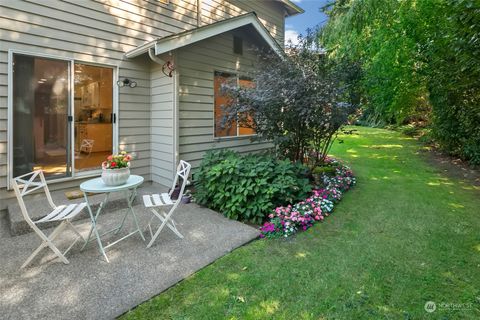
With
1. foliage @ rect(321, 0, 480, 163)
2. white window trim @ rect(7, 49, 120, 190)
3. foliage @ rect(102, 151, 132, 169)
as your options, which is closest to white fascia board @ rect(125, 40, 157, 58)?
white window trim @ rect(7, 49, 120, 190)

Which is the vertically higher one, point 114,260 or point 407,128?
point 407,128

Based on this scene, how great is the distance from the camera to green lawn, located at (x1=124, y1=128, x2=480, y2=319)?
89.0 inches

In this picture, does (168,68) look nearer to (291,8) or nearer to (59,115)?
(59,115)

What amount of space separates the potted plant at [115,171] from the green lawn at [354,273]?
4.47 ft

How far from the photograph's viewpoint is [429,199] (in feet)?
16.5

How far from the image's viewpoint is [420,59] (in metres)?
8.32

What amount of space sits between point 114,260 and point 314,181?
13.3 ft

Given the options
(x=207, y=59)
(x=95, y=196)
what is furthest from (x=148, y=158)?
(x=207, y=59)

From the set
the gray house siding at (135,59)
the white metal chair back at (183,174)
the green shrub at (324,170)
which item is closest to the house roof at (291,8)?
the gray house siding at (135,59)

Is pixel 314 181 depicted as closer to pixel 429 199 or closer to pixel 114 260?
pixel 429 199

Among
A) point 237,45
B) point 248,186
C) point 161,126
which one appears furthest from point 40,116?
point 237,45

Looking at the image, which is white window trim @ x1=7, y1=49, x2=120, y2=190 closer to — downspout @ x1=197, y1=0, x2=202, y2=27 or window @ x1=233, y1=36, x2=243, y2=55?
downspout @ x1=197, y1=0, x2=202, y2=27

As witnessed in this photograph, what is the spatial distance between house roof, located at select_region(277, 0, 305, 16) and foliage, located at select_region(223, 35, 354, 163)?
353 centimetres

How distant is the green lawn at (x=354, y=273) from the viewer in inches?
89.0
